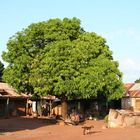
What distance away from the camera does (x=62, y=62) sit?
37406 mm

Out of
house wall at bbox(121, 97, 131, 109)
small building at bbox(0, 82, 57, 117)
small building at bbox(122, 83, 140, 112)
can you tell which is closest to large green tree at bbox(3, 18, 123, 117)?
small building at bbox(0, 82, 57, 117)

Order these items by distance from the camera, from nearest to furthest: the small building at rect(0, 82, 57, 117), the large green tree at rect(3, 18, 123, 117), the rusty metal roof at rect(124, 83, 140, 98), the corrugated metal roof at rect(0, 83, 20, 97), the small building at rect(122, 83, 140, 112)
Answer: the large green tree at rect(3, 18, 123, 117) → the corrugated metal roof at rect(0, 83, 20, 97) → the small building at rect(0, 82, 57, 117) → the small building at rect(122, 83, 140, 112) → the rusty metal roof at rect(124, 83, 140, 98)

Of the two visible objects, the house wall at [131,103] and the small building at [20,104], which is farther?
the house wall at [131,103]

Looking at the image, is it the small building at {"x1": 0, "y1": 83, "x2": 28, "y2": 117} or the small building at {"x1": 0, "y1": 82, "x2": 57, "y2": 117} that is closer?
the small building at {"x1": 0, "y1": 83, "x2": 28, "y2": 117}

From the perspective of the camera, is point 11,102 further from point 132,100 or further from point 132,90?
point 132,90

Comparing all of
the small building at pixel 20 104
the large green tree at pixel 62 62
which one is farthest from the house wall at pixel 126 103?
the large green tree at pixel 62 62

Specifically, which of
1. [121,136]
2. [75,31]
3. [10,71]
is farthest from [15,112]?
[121,136]

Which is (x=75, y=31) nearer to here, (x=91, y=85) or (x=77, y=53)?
(x=77, y=53)

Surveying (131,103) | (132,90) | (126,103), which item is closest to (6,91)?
(126,103)

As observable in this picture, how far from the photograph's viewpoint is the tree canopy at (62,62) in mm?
37469

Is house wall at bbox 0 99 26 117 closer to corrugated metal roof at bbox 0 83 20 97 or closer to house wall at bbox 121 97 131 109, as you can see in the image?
corrugated metal roof at bbox 0 83 20 97

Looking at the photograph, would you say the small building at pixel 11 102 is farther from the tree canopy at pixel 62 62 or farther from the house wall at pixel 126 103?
the house wall at pixel 126 103

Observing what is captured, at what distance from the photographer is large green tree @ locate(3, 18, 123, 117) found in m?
37.4

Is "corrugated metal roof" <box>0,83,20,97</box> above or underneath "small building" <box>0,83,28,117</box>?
above
